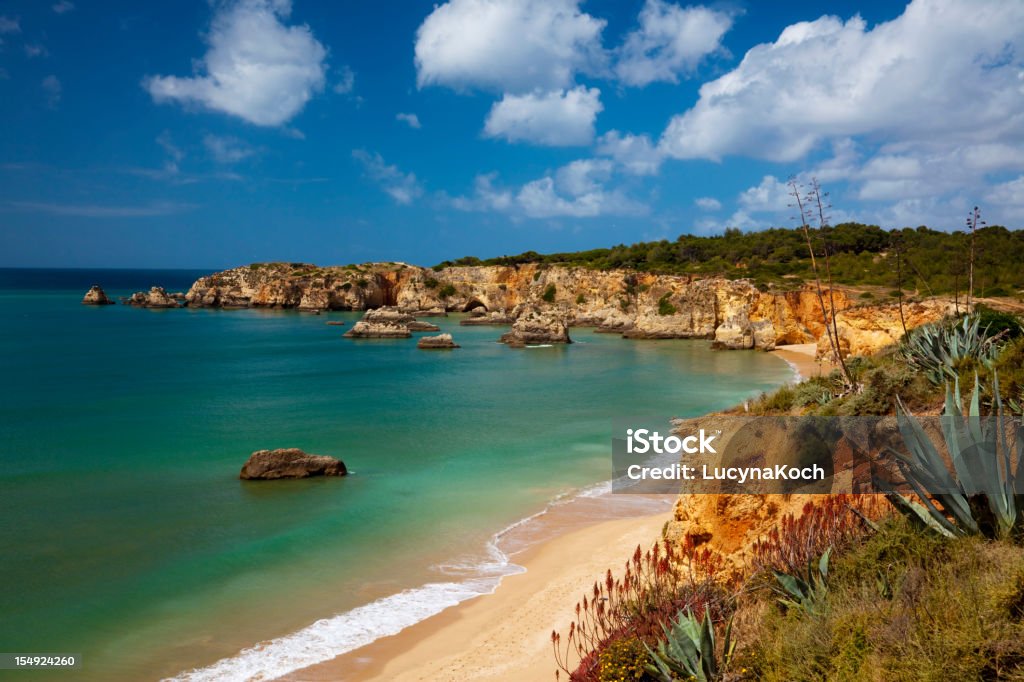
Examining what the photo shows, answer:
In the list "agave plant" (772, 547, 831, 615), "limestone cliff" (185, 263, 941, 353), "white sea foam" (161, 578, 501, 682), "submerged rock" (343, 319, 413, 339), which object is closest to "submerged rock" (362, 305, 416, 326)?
"submerged rock" (343, 319, 413, 339)

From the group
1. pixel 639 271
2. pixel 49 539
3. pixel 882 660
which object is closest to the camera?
pixel 882 660

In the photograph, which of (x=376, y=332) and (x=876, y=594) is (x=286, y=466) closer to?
(x=876, y=594)

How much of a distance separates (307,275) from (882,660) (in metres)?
80.4

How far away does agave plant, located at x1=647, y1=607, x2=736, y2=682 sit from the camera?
12.5ft

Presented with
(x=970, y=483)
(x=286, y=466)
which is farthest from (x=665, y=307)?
(x=970, y=483)

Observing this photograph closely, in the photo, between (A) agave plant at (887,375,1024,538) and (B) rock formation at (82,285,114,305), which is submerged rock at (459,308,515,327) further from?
(A) agave plant at (887,375,1024,538)

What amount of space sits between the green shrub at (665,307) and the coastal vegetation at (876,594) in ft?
144

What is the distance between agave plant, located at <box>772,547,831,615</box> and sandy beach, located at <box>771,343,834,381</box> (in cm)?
2631

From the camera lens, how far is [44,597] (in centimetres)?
840

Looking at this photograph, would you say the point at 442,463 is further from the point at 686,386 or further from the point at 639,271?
the point at 639,271

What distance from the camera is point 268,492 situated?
42.3ft

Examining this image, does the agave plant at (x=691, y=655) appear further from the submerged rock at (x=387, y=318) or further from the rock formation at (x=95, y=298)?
the rock formation at (x=95, y=298)

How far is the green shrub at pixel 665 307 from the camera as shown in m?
48.9

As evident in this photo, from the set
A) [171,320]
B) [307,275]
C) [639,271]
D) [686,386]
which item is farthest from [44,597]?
[307,275]
